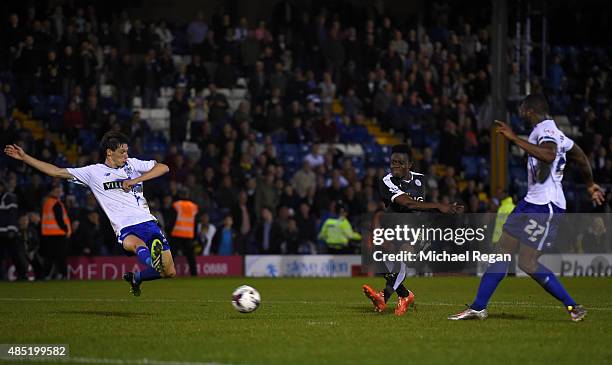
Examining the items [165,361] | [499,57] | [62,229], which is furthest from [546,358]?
[499,57]

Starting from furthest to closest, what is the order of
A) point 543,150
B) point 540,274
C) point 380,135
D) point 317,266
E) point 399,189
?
point 380,135 → point 317,266 → point 399,189 → point 540,274 → point 543,150

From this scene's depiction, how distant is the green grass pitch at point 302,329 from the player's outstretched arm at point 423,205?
125cm

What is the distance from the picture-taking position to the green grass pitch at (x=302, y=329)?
967cm

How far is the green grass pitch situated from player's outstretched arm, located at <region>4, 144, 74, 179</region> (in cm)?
172

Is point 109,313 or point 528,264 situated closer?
point 528,264

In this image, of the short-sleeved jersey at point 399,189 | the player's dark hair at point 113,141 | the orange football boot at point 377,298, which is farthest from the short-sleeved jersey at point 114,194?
the short-sleeved jersey at point 399,189

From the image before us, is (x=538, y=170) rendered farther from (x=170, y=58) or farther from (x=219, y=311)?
(x=170, y=58)

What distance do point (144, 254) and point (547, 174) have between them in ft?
16.2

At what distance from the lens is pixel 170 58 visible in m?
31.2

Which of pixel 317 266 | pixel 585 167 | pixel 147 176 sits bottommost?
pixel 317 266

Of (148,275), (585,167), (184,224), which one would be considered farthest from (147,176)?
(184,224)

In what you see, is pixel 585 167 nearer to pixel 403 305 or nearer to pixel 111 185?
pixel 403 305

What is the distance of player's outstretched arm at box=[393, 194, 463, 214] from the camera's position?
1234 cm

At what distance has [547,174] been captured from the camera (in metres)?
12.6
